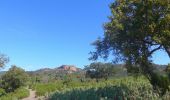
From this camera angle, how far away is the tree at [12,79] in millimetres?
79812

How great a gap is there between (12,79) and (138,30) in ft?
189

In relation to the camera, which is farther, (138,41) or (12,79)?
(12,79)

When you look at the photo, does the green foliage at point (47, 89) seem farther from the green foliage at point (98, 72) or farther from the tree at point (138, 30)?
the green foliage at point (98, 72)

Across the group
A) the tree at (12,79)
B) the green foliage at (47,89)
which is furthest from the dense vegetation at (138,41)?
the tree at (12,79)

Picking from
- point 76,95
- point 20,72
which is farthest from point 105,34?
point 20,72

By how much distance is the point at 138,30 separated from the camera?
2536cm

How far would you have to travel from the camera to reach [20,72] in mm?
80812

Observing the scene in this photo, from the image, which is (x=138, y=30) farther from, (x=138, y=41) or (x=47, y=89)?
(x=47, y=89)

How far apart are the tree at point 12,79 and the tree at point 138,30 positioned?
54.5m

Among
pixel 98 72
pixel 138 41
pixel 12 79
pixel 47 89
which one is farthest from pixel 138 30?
pixel 98 72

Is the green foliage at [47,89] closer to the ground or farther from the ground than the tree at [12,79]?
closer to the ground

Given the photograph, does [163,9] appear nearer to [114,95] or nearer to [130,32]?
[130,32]

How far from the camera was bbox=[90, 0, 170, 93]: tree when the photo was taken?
83.0 ft

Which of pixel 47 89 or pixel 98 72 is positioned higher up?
pixel 98 72
